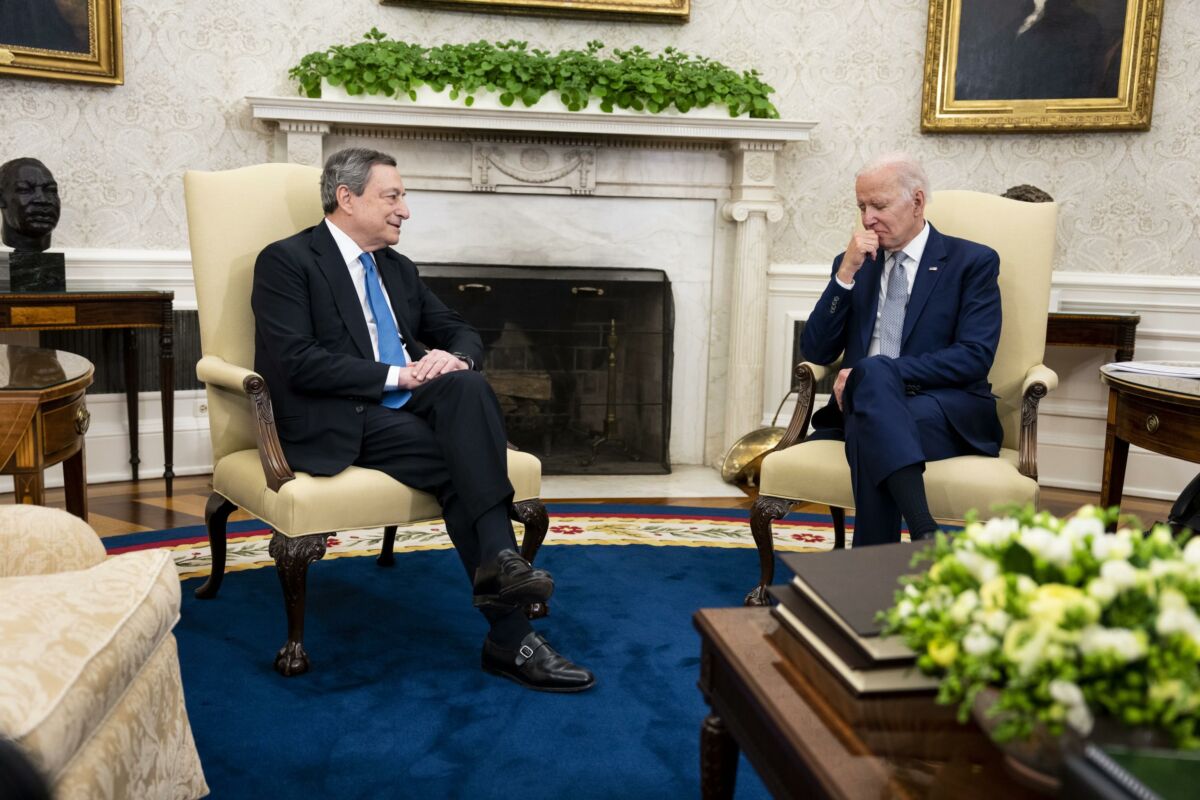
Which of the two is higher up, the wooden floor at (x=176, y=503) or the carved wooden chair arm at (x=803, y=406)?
the carved wooden chair arm at (x=803, y=406)

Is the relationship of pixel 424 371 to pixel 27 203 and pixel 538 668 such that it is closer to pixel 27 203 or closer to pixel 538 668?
pixel 538 668

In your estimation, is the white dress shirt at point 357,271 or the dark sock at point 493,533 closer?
the dark sock at point 493,533

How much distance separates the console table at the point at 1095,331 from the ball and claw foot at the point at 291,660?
339 centimetres

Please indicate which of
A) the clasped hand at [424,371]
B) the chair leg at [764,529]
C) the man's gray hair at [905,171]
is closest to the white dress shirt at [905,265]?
the man's gray hair at [905,171]

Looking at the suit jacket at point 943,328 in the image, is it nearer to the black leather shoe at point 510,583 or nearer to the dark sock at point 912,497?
the dark sock at point 912,497

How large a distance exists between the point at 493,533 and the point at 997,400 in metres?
1.66

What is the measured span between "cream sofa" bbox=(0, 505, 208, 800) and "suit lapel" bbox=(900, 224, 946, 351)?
2.20 meters

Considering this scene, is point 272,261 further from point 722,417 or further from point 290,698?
point 722,417

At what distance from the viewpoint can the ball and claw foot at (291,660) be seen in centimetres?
261

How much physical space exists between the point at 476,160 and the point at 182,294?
1.43 metres

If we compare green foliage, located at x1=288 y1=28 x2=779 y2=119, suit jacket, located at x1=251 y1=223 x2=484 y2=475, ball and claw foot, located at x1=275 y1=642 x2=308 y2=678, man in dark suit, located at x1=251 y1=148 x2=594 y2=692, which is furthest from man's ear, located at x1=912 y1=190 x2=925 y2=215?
ball and claw foot, located at x1=275 y1=642 x2=308 y2=678

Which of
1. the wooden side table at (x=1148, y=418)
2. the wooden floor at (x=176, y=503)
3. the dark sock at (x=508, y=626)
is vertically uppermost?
the wooden side table at (x=1148, y=418)

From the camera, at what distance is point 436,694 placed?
2.53m

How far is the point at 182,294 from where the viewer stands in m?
4.67
